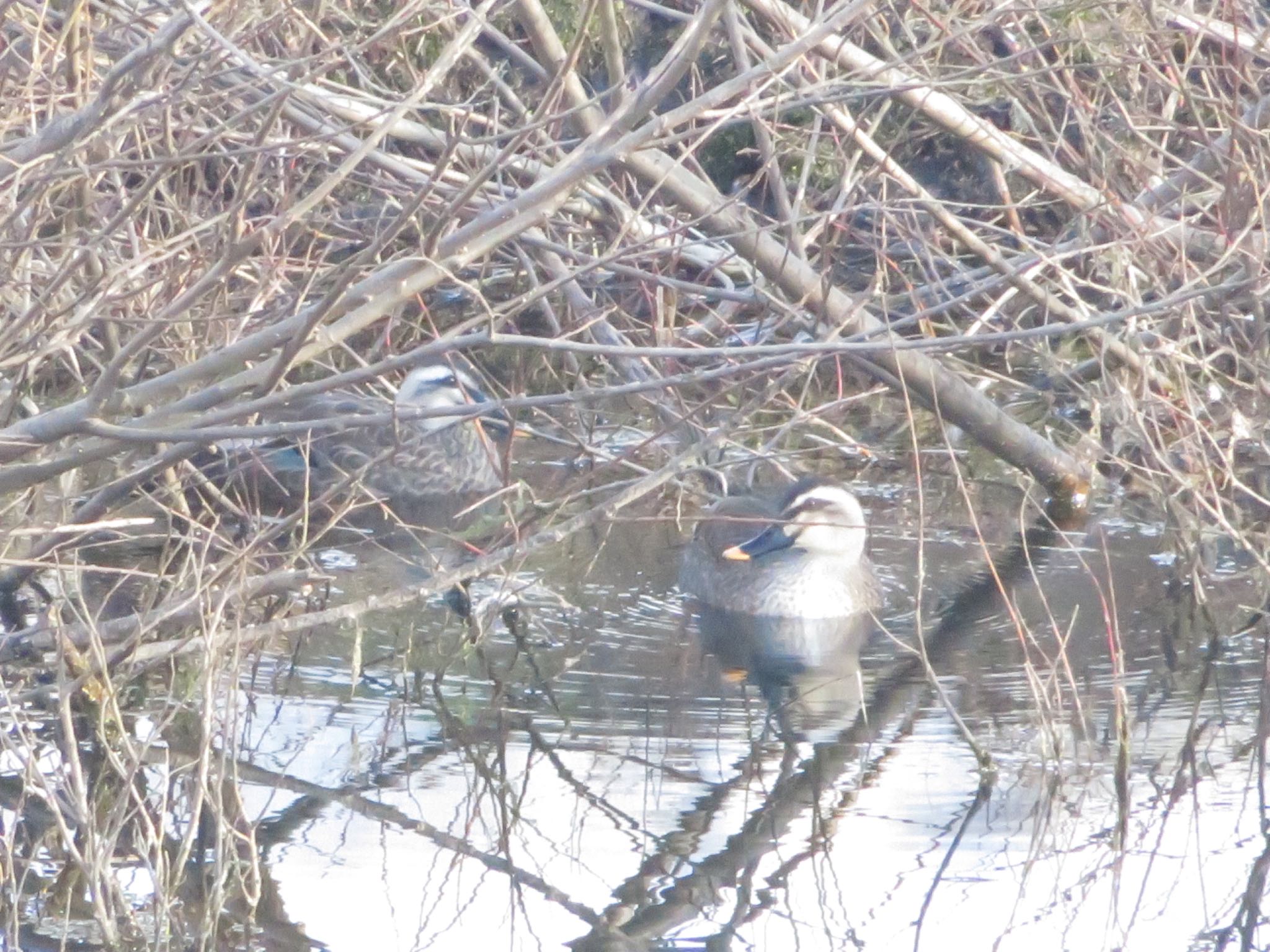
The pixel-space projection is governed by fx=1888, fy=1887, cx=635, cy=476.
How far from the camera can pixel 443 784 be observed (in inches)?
216

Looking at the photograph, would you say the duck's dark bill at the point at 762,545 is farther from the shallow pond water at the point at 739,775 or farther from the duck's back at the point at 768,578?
the shallow pond water at the point at 739,775

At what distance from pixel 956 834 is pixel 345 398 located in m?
4.49

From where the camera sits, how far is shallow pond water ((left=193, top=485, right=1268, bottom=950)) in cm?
470

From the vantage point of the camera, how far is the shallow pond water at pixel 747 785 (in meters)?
4.70

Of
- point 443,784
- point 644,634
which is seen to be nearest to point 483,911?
point 443,784

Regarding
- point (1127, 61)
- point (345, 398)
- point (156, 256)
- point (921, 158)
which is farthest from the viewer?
point (921, 158)

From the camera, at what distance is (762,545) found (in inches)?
316

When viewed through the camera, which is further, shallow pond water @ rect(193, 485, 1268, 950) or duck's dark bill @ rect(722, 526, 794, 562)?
duck's dark bill @ rect(722, 526, 794, 562)

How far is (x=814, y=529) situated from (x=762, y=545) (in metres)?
0.23

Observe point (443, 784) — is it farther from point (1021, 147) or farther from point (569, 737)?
point (1021, 147)

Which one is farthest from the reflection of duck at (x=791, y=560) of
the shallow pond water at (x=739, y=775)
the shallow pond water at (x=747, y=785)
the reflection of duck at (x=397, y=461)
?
the reflection of duck at (x=397, y=461)

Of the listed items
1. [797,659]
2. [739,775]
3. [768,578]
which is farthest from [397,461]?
[739,775]

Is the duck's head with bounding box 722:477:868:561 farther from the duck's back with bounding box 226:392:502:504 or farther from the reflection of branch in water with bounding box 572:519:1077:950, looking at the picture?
the duck's back with bounding box 226:392:502:504

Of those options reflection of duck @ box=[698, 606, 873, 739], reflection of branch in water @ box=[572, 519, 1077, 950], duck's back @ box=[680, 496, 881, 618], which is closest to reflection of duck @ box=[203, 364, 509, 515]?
duck's back @ box=[680, 496, 881, 618]
